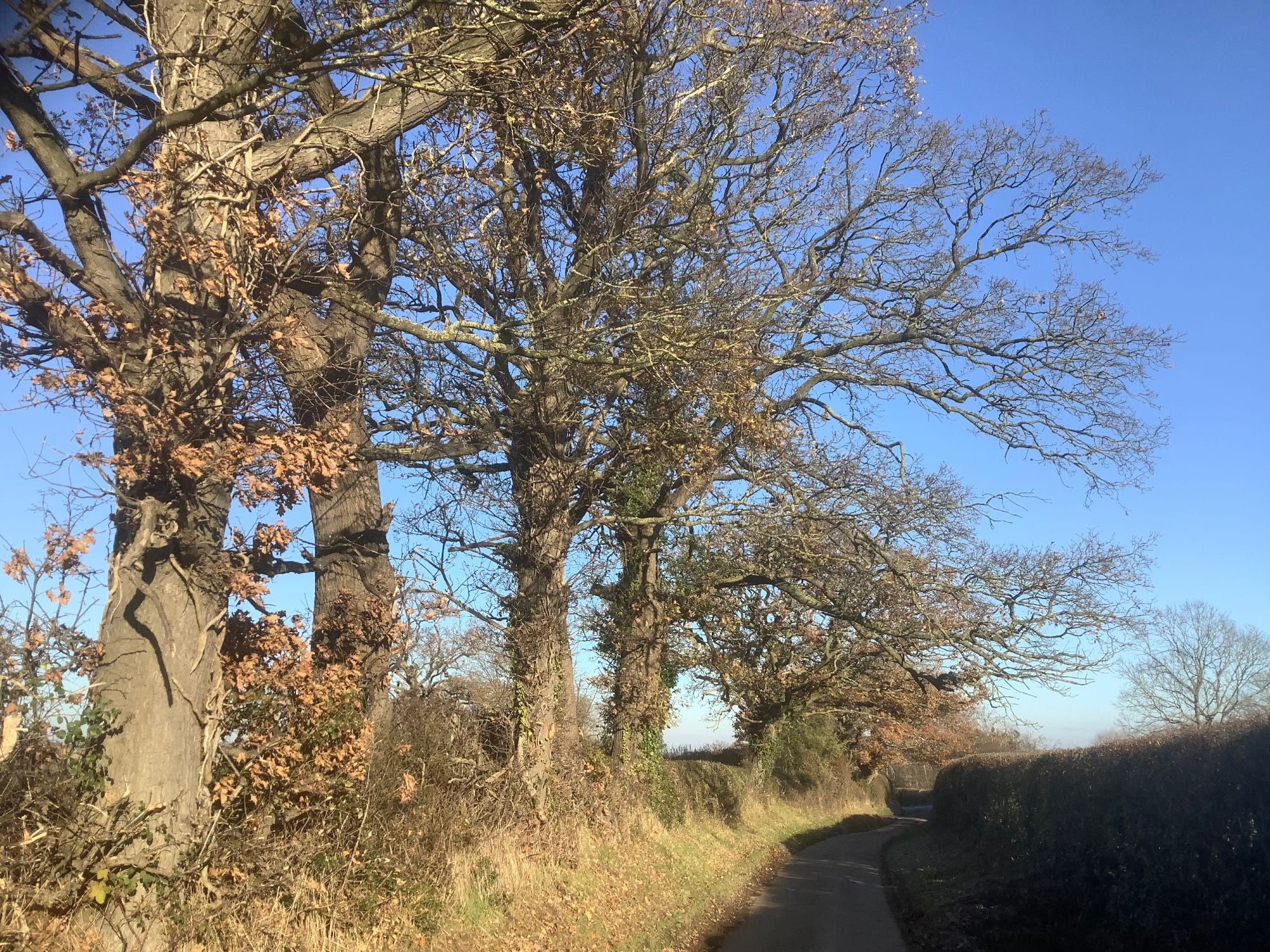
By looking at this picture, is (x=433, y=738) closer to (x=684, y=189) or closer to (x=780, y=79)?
(x=684, y=189)

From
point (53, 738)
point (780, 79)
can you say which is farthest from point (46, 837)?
point (780, 79)

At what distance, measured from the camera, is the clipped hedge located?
7.15 m

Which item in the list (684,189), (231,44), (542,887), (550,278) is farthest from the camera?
(684,189)

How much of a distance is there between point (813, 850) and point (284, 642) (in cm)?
1887

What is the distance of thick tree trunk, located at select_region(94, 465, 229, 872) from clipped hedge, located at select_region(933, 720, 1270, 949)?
821 cm

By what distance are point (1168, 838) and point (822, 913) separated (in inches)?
235

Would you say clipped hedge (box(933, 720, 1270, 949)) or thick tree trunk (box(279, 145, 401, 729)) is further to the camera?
thick tree trunk (box(279, 145, 401, 729))

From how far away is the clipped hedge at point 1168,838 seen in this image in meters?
7.15

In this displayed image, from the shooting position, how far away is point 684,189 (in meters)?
14.3

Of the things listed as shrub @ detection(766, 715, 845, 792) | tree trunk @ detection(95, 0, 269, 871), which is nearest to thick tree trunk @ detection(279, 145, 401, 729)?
tree trunk @ detection(95, 0, 269, 871)

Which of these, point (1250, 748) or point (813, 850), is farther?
point (813, 850)

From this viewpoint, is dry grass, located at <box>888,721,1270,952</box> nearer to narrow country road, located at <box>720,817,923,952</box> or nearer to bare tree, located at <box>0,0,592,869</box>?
narrow country road, located at <box>720,817,923,952</box>

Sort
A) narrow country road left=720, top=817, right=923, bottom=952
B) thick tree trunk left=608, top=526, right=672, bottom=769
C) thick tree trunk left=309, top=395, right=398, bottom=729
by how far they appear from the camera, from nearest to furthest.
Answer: thick tree trunk left=309, top=395, right=398, bottom=729 < narrow country road left=720, top=817, right=923, bottom=952 < thick tree trunk left=608, top=526, right=672, bottom=769

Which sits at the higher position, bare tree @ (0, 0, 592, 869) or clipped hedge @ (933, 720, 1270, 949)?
bare tree @ (0, 0, 592, 869)
